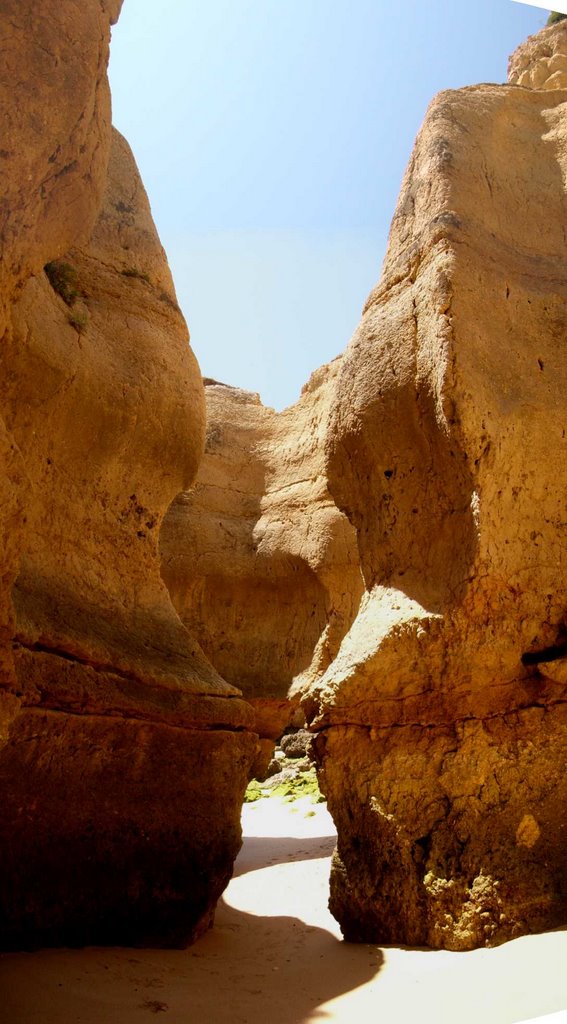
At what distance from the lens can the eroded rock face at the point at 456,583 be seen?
404 cm

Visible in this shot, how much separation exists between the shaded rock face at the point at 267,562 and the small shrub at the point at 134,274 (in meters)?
5.43

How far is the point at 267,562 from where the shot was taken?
12070 mm

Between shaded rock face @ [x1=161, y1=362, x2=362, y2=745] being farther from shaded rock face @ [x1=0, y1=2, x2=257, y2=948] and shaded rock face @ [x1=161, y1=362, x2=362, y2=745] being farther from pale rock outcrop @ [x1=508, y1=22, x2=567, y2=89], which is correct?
pale rock outcrop @ [x1=508, y1=22, x2=567, y2=89]

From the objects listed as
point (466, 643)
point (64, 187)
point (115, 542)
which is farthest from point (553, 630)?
point (64, 187)

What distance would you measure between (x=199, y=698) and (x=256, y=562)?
280 inches

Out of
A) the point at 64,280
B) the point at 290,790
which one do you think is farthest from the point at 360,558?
the point at 290,790

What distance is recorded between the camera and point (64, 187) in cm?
362

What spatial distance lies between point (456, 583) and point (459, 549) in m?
0.19

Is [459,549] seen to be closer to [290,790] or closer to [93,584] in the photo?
[93,584]

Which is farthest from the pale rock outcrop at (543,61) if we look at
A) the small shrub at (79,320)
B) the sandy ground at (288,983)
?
the sandy ground at (288,983)

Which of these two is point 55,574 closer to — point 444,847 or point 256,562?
point 444,847

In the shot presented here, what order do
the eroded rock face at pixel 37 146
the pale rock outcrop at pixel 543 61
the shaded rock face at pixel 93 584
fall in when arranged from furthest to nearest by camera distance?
the pale rock outcrop at pixel 543 61
the shaded rock face at pixel 93 584
the eroded rock face at pixel 37 146

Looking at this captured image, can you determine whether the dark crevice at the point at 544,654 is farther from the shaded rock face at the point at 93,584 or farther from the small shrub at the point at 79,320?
the small shrub at the point at 79,320

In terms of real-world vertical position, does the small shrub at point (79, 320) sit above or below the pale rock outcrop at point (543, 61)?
below
